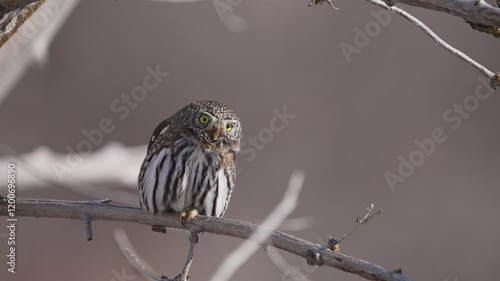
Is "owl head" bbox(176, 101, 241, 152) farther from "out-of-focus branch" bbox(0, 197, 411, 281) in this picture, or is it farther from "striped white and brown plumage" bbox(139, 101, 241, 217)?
"out-of-focus branch" bbox(0, 197, 411, 281)

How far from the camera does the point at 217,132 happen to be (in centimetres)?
352

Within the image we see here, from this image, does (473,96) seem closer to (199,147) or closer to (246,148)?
(246,148)

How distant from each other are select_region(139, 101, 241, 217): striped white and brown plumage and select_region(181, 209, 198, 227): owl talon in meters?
0.15

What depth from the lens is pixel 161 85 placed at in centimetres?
696

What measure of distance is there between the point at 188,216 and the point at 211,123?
Answer: 20.9 inches

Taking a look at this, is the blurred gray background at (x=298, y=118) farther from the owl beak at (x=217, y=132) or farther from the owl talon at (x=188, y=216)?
the owl talon at (x=188, y=216)

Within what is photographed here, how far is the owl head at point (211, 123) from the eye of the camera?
354 cm

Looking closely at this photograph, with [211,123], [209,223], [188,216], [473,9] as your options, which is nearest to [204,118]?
[211,123]

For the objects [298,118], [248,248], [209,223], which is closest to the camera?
[209,223]

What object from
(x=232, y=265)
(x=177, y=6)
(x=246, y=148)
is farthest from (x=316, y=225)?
(x=232, y=265)

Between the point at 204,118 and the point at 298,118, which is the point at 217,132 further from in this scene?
Answer: the point at 298,118

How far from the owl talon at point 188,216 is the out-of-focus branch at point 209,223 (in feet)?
0.16

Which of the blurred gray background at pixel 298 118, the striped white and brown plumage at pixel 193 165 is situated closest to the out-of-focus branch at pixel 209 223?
the striped white and brown plumage at pixel 193 165

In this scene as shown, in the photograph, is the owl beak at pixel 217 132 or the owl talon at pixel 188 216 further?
the owl beak at pixel 217 132
